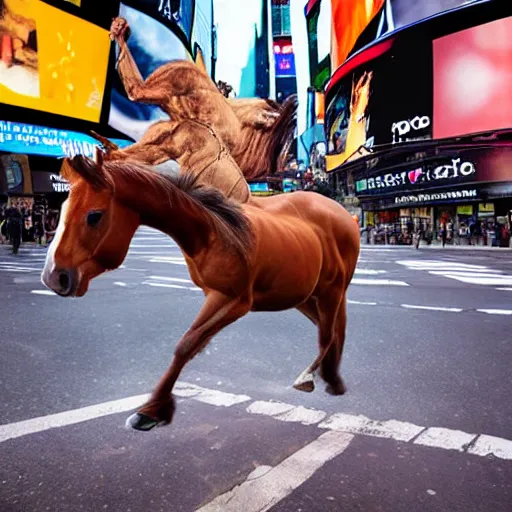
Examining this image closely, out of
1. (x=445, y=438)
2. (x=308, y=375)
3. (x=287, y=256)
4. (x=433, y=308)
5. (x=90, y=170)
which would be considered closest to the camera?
(x=90, y=170)

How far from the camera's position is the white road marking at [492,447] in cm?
281

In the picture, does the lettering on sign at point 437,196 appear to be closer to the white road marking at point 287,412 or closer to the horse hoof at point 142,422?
the white road marking at point 287,412

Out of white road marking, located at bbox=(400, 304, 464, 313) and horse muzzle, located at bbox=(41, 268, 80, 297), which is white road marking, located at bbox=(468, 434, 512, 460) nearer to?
horse muzzle, located at bbox=(41, 268, 80, 297)

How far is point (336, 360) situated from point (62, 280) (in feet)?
6.51

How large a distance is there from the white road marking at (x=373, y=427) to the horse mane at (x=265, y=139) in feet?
5.80

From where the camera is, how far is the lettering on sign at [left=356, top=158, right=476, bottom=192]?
33.5 m

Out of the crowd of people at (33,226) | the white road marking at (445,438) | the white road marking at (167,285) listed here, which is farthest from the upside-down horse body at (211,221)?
the crowd of people at (33,226)

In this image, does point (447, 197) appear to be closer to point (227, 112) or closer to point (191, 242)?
point (227, 112)

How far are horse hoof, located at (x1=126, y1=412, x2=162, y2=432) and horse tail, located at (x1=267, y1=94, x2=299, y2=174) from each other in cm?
204

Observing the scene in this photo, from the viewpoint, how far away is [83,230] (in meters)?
2.17

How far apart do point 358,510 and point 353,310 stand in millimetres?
5590

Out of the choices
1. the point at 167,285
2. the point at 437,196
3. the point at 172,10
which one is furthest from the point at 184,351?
the point at 172,10

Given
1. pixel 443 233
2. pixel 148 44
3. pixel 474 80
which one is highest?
pixel 148 44

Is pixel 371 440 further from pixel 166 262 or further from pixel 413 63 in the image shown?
pixel 413 63
